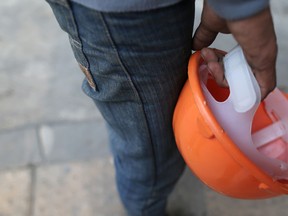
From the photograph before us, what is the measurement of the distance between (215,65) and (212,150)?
16 centimetres

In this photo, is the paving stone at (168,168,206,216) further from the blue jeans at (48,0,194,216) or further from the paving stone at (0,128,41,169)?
the paving stone at (0,128,41,169)

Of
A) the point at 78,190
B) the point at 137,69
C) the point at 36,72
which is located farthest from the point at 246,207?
the point at 36,72

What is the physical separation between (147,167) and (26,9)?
1.30 m

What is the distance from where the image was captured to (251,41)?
667 mm

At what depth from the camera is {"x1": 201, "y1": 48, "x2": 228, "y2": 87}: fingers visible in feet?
2.66

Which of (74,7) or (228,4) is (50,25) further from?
(228,4)

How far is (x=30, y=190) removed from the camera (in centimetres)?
148

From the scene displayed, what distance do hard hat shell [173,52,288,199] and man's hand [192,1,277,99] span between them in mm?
34

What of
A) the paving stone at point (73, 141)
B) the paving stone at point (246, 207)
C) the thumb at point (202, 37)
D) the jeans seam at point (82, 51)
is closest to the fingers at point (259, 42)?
the thumb at point (202, 37)

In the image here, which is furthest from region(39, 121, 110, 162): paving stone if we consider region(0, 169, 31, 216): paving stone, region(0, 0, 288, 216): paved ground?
region(0, 169, 31, 216): paving stone

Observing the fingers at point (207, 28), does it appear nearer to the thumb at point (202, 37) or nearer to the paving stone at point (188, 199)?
the thumb at point (202, 37)

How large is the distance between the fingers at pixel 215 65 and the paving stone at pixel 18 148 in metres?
0.92

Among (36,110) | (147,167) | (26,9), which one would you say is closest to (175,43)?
(147,167)

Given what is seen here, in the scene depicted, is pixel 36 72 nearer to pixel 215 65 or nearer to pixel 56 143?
pixel 56 143
